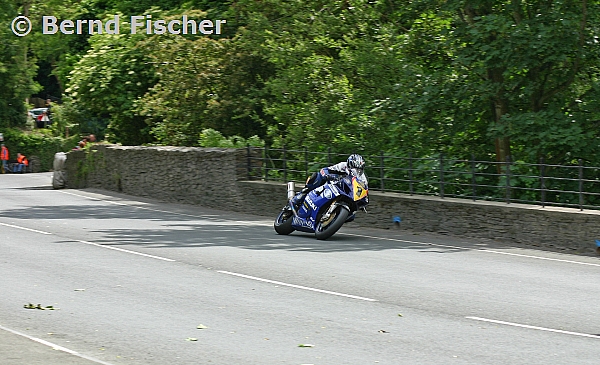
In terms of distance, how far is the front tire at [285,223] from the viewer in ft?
62.1

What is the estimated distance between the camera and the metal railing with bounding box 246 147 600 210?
18.6 meters

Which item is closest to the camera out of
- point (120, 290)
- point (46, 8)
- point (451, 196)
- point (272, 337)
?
point (272, 337)

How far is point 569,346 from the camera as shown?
901 cm

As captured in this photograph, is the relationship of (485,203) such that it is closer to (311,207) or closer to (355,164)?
(355,164)

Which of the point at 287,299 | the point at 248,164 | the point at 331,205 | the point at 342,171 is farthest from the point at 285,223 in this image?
the point at 287,299

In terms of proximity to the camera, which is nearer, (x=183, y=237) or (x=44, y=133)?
(x=183, y=237)

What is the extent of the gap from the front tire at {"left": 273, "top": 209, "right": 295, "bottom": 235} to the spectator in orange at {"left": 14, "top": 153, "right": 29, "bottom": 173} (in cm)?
4298

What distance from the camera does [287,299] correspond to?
1158cm

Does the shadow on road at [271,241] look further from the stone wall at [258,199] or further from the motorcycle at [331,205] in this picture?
the stone wall at [258,199]

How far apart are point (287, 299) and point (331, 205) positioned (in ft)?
21.2

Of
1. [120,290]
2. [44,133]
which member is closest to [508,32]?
[120,290]

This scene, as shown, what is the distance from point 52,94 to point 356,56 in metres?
68.9

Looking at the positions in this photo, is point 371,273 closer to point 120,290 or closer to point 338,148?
point 120,290

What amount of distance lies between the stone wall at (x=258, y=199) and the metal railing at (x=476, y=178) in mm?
436
